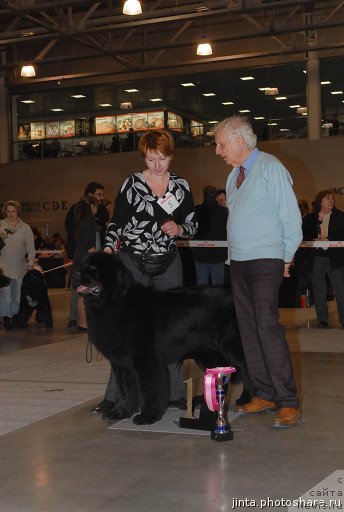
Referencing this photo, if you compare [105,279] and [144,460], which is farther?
[105,279]

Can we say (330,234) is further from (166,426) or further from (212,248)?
(166,426)

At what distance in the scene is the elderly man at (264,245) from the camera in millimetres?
4387

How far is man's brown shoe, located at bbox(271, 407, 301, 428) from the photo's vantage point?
4.33m

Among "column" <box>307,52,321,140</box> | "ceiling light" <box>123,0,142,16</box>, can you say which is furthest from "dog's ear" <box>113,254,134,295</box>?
"column" <box>307,52,321,140</box>

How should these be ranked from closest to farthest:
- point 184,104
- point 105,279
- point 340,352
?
point 105,279 → point 340,352 → point 184,104

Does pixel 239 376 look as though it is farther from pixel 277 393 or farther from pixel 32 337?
pixel 32 337

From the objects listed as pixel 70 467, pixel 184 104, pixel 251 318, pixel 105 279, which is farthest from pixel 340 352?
pixel 184 104

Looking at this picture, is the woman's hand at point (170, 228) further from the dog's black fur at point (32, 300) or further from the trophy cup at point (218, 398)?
the dog's black fur at point (32, 300)

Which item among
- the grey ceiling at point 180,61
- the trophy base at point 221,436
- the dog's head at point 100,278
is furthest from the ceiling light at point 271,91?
the trophy base at point 221,436

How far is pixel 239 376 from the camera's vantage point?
4.94 metres

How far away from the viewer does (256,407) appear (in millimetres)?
4703

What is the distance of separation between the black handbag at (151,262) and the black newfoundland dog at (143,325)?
0.73ft

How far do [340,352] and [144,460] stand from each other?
4.03 metres

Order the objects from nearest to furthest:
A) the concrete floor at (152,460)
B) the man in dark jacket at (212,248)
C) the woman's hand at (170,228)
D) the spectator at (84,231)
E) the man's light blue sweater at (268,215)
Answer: the concrete floor at (152,460), the man's light blue sweater at (268,215), the woman's hand at (170,228), the spectator at (84,231), the man in dark jacket at (212,248)
